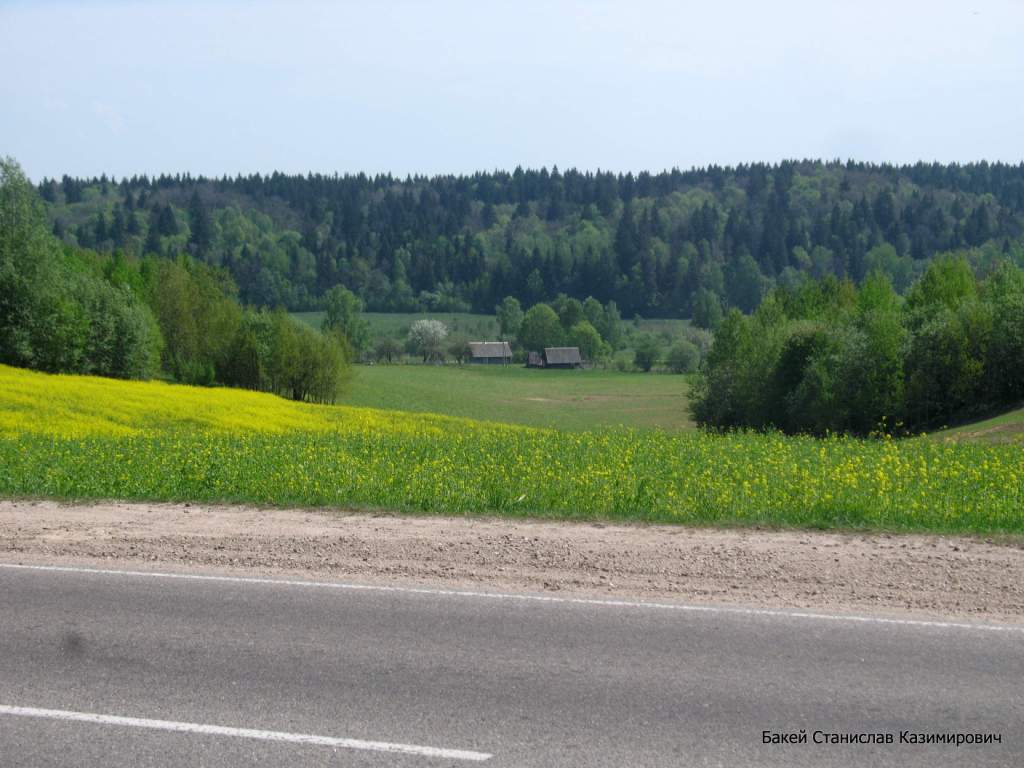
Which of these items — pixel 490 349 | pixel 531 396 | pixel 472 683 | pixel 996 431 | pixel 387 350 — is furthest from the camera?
pixel 490 349

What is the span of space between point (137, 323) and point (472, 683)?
61485 millimetres

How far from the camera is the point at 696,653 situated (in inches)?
316

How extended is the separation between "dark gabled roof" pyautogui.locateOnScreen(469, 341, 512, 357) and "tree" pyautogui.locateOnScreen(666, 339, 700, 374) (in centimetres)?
3456

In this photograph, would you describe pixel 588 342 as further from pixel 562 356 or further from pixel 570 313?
pixel 570 313

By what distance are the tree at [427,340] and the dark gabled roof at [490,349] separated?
5162 mm

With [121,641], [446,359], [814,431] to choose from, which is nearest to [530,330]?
[446,359]

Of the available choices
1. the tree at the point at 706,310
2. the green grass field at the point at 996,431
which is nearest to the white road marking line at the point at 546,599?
the green grass field at the point at 996,431

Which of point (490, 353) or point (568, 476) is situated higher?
point (568, 476)

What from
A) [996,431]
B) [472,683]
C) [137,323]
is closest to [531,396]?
[137,323]

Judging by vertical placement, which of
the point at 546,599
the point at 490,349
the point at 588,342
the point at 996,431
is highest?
the point at 546,599

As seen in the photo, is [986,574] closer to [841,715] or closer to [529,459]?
[841,715]

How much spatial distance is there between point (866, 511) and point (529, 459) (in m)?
7.40

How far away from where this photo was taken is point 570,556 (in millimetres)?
11594

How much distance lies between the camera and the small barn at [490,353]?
15825 cm
